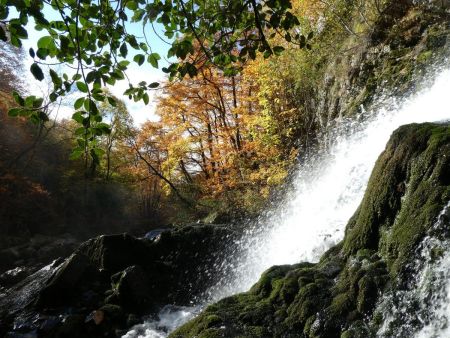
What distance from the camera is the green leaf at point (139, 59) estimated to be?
87.4 inches

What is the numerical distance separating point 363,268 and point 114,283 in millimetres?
6988

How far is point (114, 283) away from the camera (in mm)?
9289

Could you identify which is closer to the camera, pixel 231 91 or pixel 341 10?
pixel 341 10

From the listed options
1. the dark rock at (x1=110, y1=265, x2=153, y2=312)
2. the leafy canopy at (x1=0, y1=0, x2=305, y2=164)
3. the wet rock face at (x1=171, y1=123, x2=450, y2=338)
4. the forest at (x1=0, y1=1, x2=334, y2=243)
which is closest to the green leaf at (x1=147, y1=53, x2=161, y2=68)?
the leafy canopy at (x1=0, y1=0, x2=305, y2=164)

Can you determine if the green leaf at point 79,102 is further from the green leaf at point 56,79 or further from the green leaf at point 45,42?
the green leaf at point 45,42

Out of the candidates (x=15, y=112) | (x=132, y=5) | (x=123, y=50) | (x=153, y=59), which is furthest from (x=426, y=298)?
(x=15, y=112)

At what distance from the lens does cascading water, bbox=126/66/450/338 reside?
7.43 meters

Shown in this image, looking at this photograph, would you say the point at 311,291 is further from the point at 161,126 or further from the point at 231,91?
the point at 161,126

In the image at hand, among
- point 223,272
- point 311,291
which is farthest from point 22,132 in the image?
point 311,291

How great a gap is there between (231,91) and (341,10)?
642 centimetres

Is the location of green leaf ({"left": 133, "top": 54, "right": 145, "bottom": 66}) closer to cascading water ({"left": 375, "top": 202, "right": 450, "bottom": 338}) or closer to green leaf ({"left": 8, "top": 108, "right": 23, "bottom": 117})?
green leaf ({"left": 8, "top": 108, "right": 23, "bottom": 117})

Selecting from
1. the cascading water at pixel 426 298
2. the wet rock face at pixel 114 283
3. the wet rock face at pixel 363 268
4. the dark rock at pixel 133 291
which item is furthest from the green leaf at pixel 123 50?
the dark rock at pixel 133 291

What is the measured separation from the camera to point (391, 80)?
415 inches

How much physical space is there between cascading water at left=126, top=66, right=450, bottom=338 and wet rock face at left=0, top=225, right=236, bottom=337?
63 centimetres
